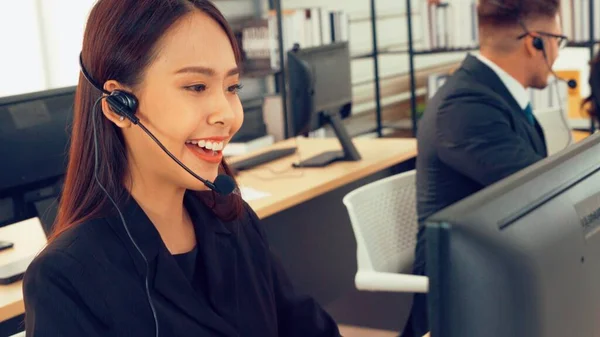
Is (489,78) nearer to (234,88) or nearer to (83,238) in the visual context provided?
(234,88)

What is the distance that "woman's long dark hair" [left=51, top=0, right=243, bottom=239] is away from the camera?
49.9 inches

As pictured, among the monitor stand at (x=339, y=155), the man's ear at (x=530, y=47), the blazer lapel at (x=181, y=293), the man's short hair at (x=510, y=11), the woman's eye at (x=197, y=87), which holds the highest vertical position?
the man's short hair at (x=510, y=11)

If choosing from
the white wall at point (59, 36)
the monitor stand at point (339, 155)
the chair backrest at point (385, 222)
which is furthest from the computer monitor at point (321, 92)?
the white wall at point (59, 36)

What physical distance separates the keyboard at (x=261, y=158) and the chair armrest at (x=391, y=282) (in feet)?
3.69

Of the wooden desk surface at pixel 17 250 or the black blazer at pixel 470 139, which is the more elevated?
the black blazer at pixel 470 139

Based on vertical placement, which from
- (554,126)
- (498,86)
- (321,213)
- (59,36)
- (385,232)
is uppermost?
(59,36)

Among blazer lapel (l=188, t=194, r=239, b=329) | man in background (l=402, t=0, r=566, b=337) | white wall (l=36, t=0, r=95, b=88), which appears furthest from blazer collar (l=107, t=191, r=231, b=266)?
white wall (l=36, t=0, r=95, b=88)

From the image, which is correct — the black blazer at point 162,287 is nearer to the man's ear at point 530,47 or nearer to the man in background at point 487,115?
the man in background at point 487,115

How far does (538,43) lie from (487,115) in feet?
1.13

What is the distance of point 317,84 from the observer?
10.7 feet

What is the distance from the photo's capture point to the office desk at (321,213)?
2.96 meters

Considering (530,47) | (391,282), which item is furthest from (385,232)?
(530,47)

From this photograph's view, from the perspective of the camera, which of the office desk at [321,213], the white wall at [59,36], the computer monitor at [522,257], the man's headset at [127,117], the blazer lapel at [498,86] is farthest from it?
the white wall at [59,36]

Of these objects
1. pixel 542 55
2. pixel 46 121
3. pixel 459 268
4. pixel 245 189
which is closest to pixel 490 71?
pixel 542 55
